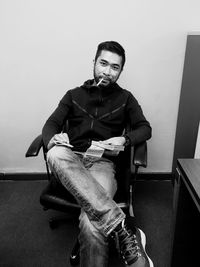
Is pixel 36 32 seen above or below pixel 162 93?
above

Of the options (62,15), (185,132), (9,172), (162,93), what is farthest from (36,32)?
(185,132)

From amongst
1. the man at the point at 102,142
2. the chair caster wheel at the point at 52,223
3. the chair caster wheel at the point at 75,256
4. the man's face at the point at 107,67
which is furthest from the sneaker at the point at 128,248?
the man's face at the point at 107,67

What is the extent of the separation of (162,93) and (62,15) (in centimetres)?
99

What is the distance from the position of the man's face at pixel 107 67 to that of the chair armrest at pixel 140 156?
48 cm

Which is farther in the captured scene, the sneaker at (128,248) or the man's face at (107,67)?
the man's face at (107,67)

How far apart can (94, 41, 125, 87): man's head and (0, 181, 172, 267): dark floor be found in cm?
103

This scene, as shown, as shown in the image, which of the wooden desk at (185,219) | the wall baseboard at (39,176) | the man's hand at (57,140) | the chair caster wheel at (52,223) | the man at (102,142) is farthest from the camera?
the wall baseboard at (39,176)

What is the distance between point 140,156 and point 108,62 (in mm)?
644

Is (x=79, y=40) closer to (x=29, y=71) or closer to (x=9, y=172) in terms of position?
→ (x=29, y=71)

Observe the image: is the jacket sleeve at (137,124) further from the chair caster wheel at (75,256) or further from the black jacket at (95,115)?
the chair caster wheel at (75,256)

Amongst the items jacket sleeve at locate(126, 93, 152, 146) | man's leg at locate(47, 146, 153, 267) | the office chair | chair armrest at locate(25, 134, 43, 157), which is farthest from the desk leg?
chair armrest at locate(25, 134, 43, 157)

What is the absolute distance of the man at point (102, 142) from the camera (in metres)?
1.07

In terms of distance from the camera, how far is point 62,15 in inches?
70.0

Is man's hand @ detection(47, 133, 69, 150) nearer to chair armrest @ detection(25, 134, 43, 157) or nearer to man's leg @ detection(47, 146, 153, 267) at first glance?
chair armrest @ detection(25, 134, 43, 157)
